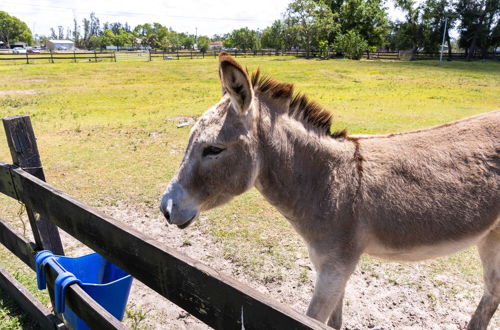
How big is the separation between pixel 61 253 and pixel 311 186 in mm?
2481

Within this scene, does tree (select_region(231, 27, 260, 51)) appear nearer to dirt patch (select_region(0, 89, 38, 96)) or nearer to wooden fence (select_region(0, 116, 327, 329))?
dirt patch (select_region(0, 89, 38, 96))

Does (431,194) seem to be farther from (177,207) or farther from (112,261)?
(112,261)

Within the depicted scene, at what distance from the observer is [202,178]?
8.13 ft

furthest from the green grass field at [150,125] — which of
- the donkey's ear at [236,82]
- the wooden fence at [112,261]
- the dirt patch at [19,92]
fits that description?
the donkey's ear at [236,82]

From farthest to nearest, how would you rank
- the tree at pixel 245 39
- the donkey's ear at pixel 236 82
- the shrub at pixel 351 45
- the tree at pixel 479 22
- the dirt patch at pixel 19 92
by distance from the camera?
the tree at pixel 245 39
the tree at pixel 479 22
the shrub at pixel 351 45
the dirt patch at pixel 19 92
the donkey's ear at pixel 236 82

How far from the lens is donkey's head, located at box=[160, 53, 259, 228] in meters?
2.43

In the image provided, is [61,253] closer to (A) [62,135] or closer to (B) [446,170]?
(B) [446,170]

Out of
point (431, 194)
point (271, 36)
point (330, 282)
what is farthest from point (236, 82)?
point (271, 36)

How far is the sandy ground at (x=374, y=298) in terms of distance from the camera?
3.64 metres

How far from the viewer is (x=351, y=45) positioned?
54750mm

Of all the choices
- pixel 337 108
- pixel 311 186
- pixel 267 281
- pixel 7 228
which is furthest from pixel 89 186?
pixel 337 108

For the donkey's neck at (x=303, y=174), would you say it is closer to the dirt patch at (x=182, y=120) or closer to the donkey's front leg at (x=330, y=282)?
the donkey's front leg at (x=330, y=282)

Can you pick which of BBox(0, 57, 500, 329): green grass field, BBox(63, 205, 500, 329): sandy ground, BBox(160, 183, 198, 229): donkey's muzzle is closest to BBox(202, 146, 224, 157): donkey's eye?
BBox(160, 183, 198, 229): donkey's muzzle

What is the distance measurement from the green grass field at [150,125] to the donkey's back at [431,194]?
202 centimetres
